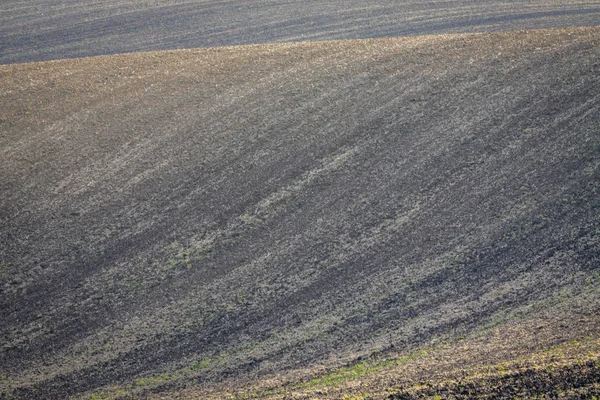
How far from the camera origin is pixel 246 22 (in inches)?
1299

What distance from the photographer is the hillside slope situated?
1037 cm

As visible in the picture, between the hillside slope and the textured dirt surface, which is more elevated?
the textured dirt surface

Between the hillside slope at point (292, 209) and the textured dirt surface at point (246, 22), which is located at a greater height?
the textured dirt surface at point (246, 22)

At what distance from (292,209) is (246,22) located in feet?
71.8

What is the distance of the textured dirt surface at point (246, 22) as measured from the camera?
28.8 m

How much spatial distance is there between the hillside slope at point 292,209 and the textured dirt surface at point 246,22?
912 centimetres

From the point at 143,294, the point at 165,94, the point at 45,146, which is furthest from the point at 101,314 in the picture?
the point at 165,94

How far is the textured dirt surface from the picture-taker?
28.8 metres

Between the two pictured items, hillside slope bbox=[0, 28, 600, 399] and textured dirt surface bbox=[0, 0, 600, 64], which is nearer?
hillside slope bbox=[0, 28, 600, 399]

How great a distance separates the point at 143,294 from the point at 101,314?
2.85 ft

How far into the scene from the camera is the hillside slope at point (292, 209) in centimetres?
1037

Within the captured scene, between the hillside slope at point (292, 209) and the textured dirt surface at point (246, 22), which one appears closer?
the hillside slope at point (292, 209)

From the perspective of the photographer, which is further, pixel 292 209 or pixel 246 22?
pixel 246 22

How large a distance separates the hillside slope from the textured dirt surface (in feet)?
29.9
